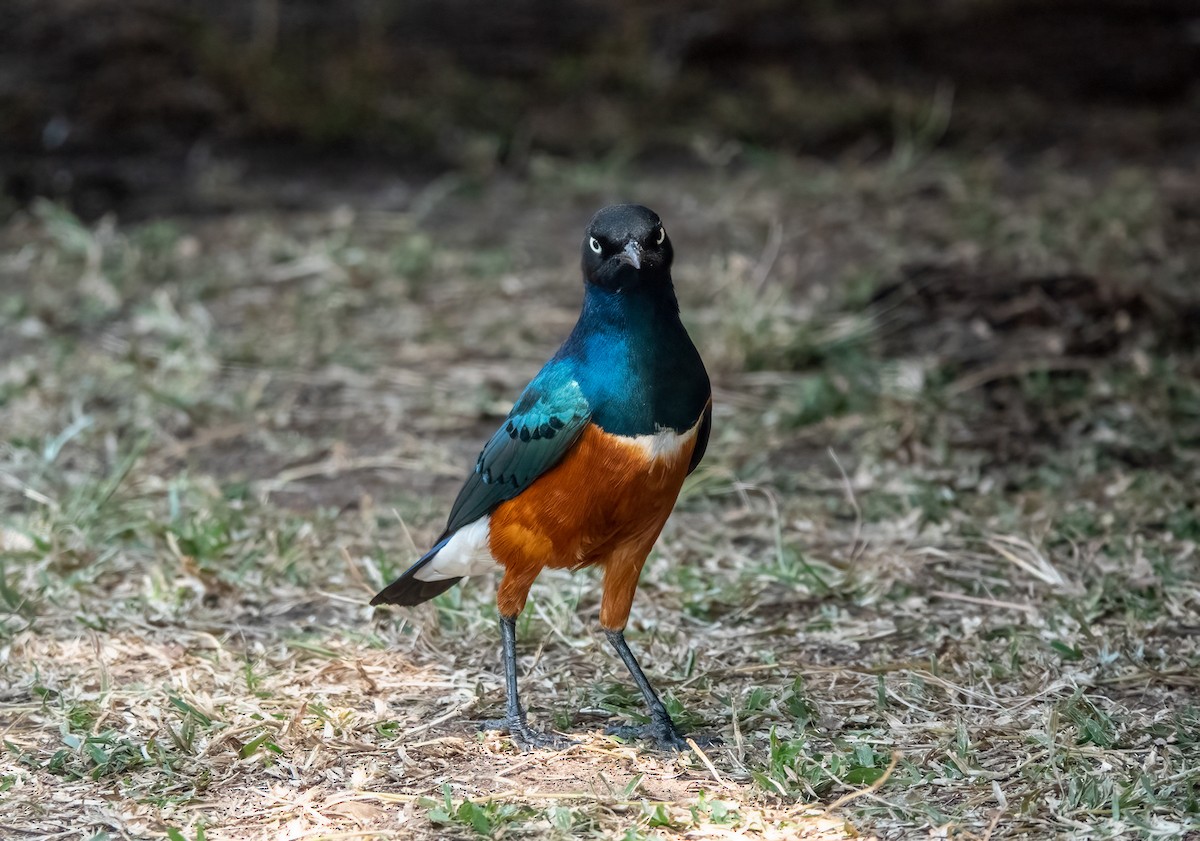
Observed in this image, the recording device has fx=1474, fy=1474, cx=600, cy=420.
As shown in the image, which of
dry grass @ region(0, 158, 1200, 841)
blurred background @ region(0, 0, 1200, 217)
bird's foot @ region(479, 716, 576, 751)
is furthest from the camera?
blurred background @ region(0, 0, 1200, 217)

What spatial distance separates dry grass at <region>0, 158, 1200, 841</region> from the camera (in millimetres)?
2896

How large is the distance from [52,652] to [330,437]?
1.55 meters

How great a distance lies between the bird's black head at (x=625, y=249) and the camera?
2947mm

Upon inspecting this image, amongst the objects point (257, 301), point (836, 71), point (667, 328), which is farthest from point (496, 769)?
point (836, 71)

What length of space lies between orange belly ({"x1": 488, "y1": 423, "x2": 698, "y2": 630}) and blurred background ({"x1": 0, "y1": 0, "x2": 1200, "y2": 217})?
474 cm

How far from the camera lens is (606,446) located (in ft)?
9.71

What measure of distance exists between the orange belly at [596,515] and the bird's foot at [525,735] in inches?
9.3

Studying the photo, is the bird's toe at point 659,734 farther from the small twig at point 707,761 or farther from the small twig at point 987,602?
the small twig at point 987,602

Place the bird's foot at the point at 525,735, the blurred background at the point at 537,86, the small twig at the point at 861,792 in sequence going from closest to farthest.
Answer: the small twig at the point at 861,792
the bird's foot at the point at 525,735
the blurred background at the point at 537,86

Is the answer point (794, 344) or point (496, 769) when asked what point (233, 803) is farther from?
point (794, 344)

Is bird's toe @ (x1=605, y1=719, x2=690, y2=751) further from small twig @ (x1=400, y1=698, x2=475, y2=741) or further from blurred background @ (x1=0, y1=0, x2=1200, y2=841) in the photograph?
small twig @ (x1=400, y1=698, x2=475, y2=741)

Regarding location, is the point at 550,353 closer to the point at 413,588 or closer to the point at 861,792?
the point at 413,588

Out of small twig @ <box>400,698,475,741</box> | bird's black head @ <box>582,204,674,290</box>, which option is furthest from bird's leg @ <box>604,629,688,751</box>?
bird's black head @ <box>582,204,674,290</box>

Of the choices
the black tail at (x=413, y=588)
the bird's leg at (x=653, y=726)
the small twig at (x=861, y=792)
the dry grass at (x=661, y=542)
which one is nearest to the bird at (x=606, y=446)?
the bird's leg at (x=653, y=726)
